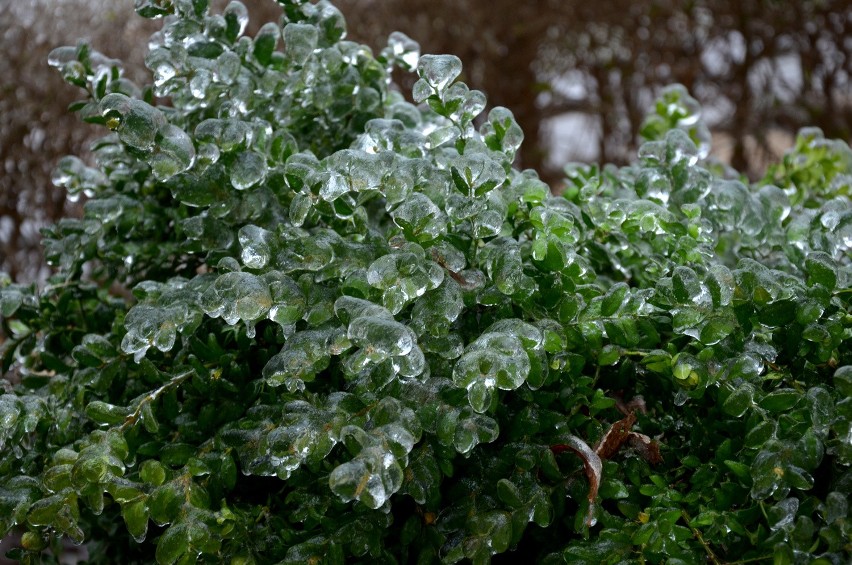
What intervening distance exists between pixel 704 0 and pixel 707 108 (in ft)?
1.96

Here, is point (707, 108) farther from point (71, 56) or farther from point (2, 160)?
point (71, 56)

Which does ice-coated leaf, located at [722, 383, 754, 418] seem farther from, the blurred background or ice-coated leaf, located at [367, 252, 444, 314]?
the blurred background

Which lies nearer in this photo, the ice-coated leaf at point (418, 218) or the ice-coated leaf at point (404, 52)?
the ice-coated leaf at point (418, 218)

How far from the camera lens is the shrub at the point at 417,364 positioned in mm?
796

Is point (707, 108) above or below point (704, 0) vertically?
below

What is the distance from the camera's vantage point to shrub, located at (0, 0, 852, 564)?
2.61ft

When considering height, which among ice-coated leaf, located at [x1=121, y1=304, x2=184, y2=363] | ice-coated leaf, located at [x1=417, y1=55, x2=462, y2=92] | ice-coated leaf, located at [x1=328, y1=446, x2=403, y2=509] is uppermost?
ice-coated leaf, located at [x1=417, y1=55, x2=462, y2=92]

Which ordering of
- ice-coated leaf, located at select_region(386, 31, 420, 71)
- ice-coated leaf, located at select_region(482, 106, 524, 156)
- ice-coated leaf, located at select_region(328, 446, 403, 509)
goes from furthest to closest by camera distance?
ice-coated leaf, located at select_region(386, 31, 420, 71)
ice-coated leaf, located at select_region(482, 106, 524, 156)
ice-coated leaf, located at select_region(328, 446, 403, 509)

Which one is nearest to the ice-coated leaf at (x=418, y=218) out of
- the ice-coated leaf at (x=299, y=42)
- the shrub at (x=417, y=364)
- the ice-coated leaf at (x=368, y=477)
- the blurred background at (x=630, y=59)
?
the shrub at (x=417, y=364)

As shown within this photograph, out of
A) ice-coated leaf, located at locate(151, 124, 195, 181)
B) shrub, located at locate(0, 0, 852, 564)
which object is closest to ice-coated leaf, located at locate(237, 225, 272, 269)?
shrub, located at locate(0, 0, 852, 564)

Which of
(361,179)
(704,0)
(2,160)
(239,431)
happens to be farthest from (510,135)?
(704,0)

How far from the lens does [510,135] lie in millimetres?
1058

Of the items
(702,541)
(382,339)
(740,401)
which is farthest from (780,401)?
(382,339)

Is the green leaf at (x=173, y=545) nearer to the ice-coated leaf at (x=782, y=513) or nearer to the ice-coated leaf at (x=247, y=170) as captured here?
the ice-coated leaf at (x=247, y=170)
